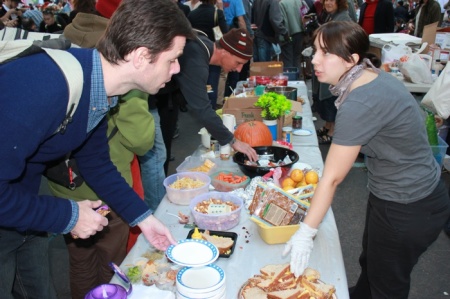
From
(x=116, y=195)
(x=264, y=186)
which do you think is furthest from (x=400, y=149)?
(x=116, y=195)

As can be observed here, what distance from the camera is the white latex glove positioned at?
130cm

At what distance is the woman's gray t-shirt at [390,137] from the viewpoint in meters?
1.34

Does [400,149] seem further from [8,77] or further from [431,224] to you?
[8,77]

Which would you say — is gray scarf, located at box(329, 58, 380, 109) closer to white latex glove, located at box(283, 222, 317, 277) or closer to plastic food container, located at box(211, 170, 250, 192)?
white latex glove, located at box(283, 222, 317, 277)

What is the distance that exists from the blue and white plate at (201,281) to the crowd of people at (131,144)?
0.27 metres

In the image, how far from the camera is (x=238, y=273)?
1375 millimetres

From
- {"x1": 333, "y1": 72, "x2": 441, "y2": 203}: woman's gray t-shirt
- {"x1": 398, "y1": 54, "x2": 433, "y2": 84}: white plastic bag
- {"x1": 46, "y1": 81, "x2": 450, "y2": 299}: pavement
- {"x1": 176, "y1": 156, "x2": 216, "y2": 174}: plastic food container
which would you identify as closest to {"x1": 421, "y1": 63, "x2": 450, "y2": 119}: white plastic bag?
{"x1": 398, "y1": 54, "x2": 433, "y2": 84}: white plastic bag

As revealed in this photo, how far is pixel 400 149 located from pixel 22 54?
4.24 ft

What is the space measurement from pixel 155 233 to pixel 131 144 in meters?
0.55

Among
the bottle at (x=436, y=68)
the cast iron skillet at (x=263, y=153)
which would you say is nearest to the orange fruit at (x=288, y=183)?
the cast iron skillet at (x=263, y=153)

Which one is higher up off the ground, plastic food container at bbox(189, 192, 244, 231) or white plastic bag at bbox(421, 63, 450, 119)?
plastic food container at bbox(189, 192, 244, 231)

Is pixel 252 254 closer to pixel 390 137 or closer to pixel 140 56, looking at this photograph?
pixel 390 137

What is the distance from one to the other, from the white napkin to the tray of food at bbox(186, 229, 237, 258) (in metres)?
0.26

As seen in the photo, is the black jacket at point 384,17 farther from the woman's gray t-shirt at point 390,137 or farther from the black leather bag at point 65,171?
the black leather bag at point 65,171
